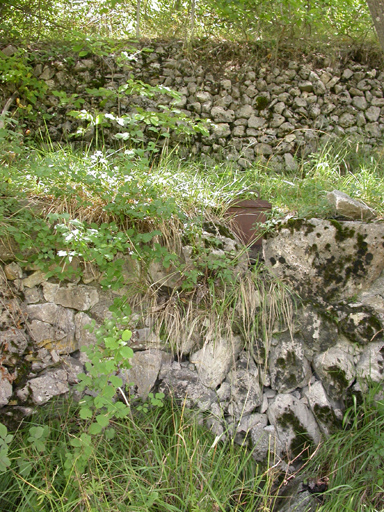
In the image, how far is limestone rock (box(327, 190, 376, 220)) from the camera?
2854mm

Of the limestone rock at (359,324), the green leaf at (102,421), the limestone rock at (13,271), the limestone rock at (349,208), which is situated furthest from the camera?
the limestone rock at (349,208)

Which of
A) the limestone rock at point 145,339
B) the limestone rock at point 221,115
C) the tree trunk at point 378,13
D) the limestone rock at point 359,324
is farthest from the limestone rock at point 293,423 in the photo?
the limestone rock at point 221,115

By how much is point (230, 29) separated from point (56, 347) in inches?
180

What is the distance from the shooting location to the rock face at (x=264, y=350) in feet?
8.10

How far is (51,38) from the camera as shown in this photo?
4.94 metres

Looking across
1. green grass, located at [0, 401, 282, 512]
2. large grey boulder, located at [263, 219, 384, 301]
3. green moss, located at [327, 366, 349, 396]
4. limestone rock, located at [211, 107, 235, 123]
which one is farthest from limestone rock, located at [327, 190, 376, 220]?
limestone rock, located at [211, 107, 235, 123]

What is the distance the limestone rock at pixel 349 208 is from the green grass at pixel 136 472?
1.73 metres

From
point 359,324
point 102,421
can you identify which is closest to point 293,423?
point 359,324

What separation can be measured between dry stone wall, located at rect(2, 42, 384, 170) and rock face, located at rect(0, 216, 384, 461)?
2.16 m

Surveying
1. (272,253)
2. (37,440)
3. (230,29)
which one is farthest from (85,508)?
(230,29)

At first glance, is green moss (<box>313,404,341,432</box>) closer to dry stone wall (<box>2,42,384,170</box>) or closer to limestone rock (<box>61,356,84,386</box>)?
limestone rock (<box>61,356,84,386</box>)

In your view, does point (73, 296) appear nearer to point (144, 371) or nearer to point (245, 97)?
point (144, 371)

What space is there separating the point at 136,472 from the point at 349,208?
2.17 m

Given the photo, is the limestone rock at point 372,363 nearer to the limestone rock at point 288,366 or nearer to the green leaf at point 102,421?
the limestone rock at point 288,366
